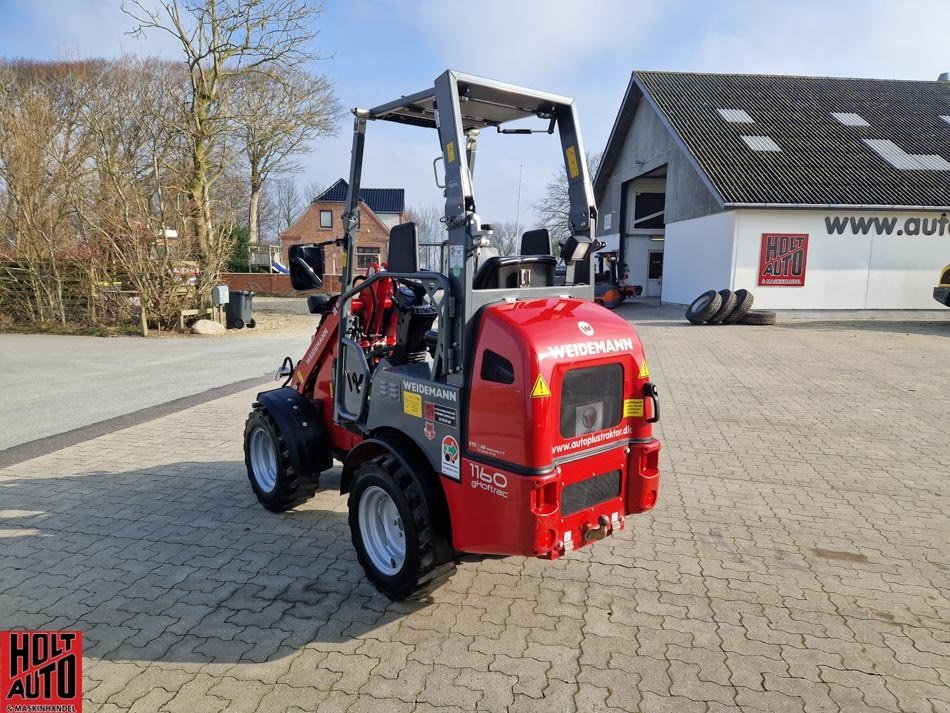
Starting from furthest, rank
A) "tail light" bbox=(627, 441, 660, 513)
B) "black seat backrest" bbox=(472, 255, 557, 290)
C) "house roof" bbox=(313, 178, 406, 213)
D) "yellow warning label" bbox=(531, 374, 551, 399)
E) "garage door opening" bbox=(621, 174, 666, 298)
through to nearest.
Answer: "house roof" bbox=(313, 178, 406, 213)
"garage door opening" bbox=(621, 174, 666, 298)
"tail light" bbox=(627, 441, 660, 513)
"black seat backrest" bbox=(472, 255, 557, 290)
"yellow warning label" bbox=(531, 374, 551, 399)

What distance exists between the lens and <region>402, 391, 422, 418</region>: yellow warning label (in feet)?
10.8

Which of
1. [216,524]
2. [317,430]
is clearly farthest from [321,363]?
[216,524]

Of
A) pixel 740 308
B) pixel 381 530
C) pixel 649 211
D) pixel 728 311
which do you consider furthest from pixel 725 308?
pixel 381 530

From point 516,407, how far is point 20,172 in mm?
17014

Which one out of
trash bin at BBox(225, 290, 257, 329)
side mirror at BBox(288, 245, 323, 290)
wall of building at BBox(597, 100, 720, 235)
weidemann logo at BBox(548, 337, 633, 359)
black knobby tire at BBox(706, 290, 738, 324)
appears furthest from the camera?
wall of building at BBox(597, 100, 720, 235)

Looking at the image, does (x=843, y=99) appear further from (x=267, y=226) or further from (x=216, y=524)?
(x=267, y=226)

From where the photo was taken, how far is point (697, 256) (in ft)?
69.4

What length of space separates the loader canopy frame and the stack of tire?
47.2ft

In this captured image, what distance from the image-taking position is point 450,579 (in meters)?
3.71

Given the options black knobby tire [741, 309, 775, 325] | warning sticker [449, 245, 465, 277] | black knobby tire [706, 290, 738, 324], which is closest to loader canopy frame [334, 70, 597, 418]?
warning sticker [449, 245, 465, 277]

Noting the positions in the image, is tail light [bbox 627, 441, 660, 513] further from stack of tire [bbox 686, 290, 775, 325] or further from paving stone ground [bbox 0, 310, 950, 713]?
stack of tire [bbox 686, 290, 775, 325]

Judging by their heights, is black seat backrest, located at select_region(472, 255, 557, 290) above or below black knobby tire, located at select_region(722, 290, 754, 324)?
above

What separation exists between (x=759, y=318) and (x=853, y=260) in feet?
14.0

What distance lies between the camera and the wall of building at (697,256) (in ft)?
62.7
